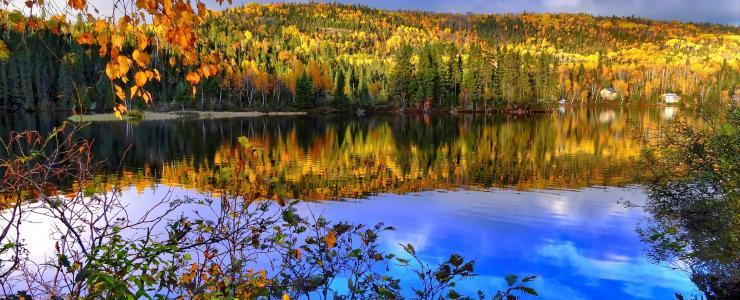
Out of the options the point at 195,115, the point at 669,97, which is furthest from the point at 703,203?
the point at 669,97

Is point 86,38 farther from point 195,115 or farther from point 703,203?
point 195,115

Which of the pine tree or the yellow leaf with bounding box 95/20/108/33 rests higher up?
the pine tree

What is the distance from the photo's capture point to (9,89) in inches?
3885

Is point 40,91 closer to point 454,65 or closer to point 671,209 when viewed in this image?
point 454,65

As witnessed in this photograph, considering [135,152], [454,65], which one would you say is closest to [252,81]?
[454,65]

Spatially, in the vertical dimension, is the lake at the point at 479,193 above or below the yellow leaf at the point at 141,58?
below

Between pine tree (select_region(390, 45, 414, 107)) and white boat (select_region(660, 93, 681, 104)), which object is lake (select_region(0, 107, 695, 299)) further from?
white boat (select_region(660, 93, 681, 104))

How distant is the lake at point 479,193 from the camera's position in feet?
45.4

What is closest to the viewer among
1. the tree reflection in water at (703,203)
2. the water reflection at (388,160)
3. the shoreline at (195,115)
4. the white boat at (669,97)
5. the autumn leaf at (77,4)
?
the autumn leaf at (77,4)

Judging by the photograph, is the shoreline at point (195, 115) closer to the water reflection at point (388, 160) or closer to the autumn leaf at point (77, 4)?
the water reflection at point (388, 160)

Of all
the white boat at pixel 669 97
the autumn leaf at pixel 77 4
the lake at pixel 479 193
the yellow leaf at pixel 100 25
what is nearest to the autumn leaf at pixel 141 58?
the yellow leaf at pixel 100 25

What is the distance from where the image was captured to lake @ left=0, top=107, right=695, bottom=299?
13844 millimetres

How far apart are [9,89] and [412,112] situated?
267 ft

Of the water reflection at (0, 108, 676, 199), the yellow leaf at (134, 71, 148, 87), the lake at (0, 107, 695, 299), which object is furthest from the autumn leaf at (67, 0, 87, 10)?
the water reflection at (0, 108, 676, 199)
